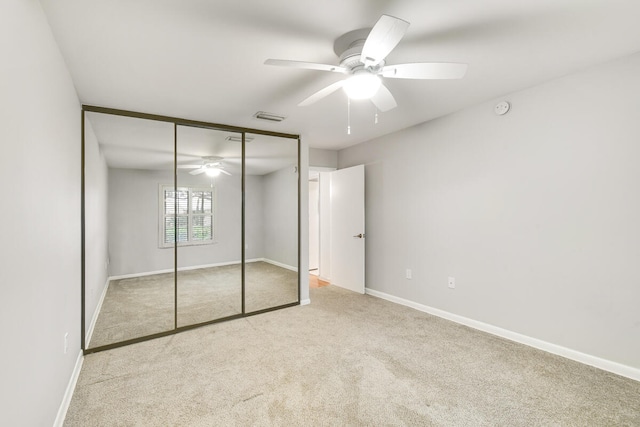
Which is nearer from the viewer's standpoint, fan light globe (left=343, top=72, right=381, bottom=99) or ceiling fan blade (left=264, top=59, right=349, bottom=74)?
ceiling fan blade (left=264, top=59, right=349, bottom=74)

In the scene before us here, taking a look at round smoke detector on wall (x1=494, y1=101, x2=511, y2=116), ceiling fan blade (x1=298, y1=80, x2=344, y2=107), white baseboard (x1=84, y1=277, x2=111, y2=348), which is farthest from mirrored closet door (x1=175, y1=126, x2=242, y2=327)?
round smoke detector on wall (x1=494, y1=101, x2=511, y2=116)

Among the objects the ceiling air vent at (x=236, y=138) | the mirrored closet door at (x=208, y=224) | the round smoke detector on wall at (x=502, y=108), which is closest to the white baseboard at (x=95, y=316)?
the mirrored closet door at (x=208, y=224)

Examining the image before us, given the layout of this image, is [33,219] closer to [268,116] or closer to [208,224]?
[208,224]

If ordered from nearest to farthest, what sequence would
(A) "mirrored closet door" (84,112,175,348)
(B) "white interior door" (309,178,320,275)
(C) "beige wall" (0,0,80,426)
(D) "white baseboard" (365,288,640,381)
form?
(C) "beige wall" (0,0,80,426) → (D) "white baseboard" (365,288,640,381) → (A) "mirrored closet door" (84,112,175,348) → (B) "white interior door" (309,178,320,275)

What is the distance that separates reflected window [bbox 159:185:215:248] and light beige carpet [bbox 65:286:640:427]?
1.05 meters

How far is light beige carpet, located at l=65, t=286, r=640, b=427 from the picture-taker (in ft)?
6.25

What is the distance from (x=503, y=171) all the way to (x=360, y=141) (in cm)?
226

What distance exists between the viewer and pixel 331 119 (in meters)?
3.59

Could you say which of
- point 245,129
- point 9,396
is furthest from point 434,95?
point 9,396

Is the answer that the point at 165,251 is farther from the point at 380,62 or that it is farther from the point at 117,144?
the point at 380,62

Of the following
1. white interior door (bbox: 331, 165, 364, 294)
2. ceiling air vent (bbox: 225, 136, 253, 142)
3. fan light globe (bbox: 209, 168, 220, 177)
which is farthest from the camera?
white interior door (bbox: 331, 165, 364, 294)

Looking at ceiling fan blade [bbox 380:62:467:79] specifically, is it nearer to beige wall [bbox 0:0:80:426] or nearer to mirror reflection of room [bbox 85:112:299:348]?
beige wall [bbox 0:0:80:426]

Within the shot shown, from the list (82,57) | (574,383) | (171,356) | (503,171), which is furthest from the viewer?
(503,171)

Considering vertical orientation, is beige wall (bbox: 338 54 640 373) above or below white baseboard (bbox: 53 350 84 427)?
above
